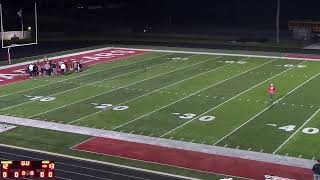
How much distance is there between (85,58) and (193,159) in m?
24.7

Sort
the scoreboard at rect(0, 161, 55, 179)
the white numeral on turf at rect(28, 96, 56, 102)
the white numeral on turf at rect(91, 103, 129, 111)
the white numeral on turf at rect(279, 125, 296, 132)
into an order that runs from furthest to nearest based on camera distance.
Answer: the white numeral on turf at rect(28, 96, 56, 102)
the white numeral on turf at rect(91, 103, 129, 111)
the white numeral on turf at rect(279, 125, 296, 132)
the scoreboard at rect(0, 161, 55, 179)

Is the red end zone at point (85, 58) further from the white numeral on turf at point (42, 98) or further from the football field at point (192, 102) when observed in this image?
the white numeral on turf at point (42, 98)

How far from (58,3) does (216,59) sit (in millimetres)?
36350

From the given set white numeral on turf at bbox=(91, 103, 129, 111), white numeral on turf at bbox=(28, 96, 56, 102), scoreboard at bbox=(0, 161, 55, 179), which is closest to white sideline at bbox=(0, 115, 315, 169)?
white numeral on turf at bbox=(91, 103, 129, 111)

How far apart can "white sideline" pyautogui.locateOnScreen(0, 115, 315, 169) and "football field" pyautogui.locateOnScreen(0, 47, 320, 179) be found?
43cm

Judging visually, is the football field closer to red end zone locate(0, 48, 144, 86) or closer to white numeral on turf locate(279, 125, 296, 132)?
white numeral on turf locate(279, 125, 296, 132)

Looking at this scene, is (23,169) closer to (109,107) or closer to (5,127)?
(5,127)

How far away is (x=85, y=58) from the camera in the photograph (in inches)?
1650

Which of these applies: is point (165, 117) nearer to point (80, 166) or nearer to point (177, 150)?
point (177, 150)

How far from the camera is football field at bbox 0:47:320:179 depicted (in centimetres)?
2144

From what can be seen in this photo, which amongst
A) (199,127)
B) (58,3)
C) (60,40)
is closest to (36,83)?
(199,127)

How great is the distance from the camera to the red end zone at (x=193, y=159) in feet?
56.7

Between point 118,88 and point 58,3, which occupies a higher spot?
point 58,3

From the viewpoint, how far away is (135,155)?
19.2 m
